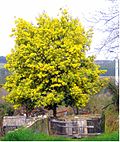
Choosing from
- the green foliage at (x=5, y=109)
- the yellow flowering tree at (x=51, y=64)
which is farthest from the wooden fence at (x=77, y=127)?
the green foliage at (x=5, y=109)

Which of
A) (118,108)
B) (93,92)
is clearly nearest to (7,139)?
(118,108)

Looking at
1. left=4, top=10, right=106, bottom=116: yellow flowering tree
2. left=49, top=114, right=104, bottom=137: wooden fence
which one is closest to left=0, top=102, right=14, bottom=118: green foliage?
left=4, top=10, right=106, bottom=116: yellow flowering tree

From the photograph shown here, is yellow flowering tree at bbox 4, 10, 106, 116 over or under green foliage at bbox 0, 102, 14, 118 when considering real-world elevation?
over

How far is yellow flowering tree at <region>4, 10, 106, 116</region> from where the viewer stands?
14406 millimetres

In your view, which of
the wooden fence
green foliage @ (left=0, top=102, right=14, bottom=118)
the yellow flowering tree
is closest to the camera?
Result: the wooden fence

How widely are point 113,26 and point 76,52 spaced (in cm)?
577

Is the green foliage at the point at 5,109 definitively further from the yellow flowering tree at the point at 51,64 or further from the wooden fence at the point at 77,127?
the wooden fence at the point at 77,127

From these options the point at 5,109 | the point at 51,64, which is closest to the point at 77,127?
the point at 51,64

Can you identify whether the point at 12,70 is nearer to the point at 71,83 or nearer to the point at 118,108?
the point at 71,83

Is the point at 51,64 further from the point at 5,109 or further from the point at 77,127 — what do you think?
the point at 5,109

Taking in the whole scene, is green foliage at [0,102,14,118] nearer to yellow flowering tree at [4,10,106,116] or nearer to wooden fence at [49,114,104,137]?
yellow flowering tree at [4,10,106,116]

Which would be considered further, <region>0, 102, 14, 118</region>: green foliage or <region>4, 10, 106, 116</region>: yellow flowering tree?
<region>0, 102, 14, 118</region>: green foliage

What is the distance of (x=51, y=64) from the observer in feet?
47.2

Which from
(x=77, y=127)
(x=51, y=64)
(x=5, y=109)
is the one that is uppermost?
(x=51, y=64)
